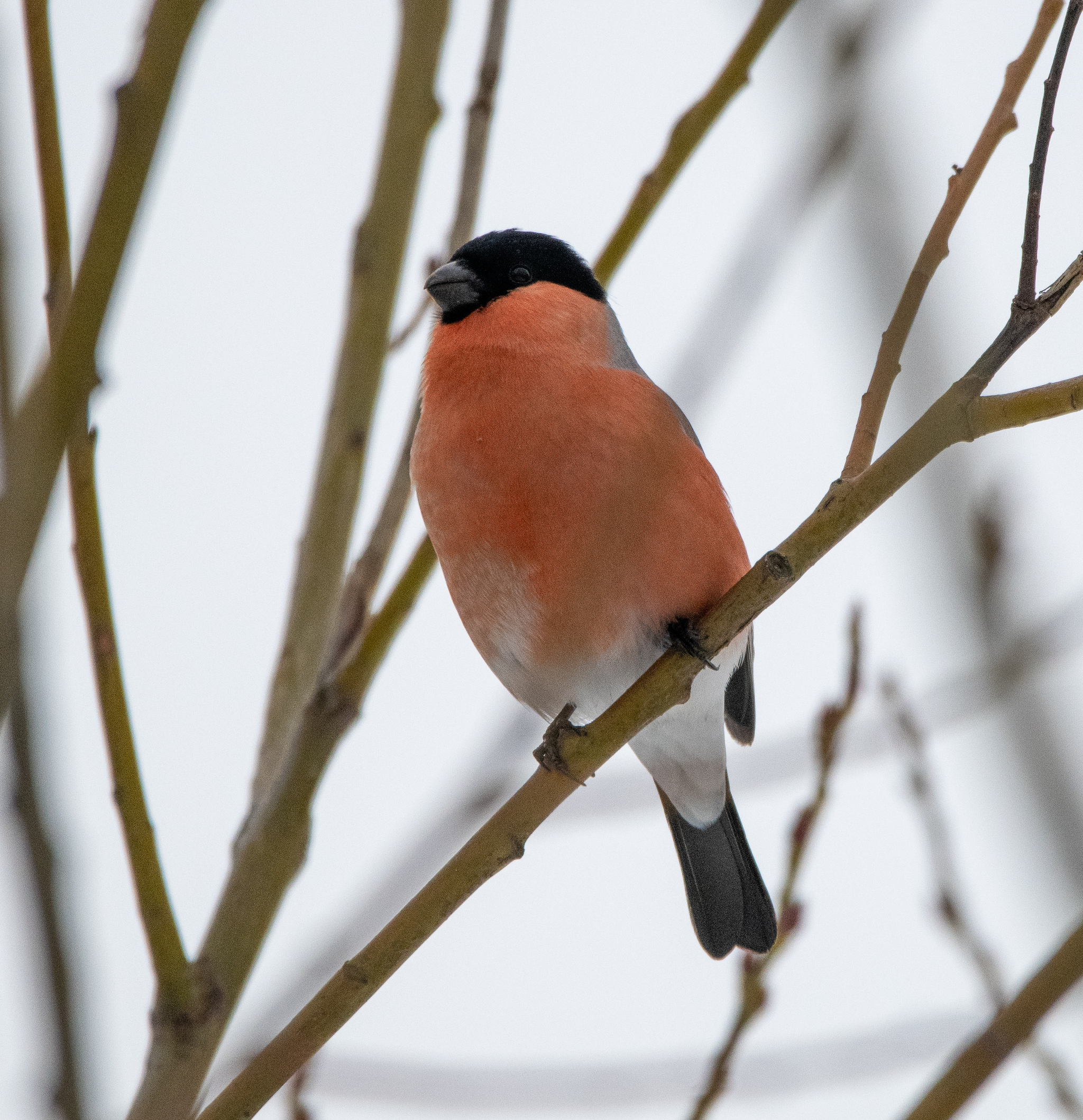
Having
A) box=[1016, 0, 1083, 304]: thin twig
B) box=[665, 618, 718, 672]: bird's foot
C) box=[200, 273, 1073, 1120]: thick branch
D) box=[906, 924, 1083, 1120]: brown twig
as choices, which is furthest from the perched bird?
box=[906, 924, 1083, 1120]: brown twig

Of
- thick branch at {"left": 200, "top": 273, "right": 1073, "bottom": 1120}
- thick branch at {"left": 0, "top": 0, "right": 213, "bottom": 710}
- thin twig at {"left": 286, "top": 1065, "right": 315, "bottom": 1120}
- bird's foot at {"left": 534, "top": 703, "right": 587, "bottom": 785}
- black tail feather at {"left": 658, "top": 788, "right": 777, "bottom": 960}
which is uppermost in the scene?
thick branch at {"left": 0, "top": 0, "right": 213, "bottom": 710}

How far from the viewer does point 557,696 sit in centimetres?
347

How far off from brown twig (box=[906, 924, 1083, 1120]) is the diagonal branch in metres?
1.06

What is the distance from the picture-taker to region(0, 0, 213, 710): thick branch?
1002mm

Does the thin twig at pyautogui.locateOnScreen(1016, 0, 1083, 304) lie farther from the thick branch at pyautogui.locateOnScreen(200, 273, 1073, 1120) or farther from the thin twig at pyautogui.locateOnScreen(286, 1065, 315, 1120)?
the thin twig at pyautogui.locateOnScreen(286, 1065, 315, 1120)

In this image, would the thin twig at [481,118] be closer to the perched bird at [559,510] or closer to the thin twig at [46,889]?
the perched bird at [559,510]

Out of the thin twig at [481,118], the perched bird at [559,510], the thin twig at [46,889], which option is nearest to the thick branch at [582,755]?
the perched bird at [559,510]

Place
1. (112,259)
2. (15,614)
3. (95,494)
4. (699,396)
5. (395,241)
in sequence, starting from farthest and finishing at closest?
(395,241) < (95,494) < (699,396) < (112,259) < (15,614)

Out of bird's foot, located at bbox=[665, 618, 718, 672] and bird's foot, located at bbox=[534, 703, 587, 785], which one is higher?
bird's foot, located at bbox=[665, 618, 718, 672]

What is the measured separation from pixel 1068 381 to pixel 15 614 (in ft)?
4.29

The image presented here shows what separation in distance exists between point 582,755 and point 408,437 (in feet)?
2.72

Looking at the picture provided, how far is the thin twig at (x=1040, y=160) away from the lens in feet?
5.37

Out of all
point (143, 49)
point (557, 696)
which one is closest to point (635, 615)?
point (557, 696)

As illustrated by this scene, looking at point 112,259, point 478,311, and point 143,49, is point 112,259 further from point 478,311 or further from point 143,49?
point 478,311
